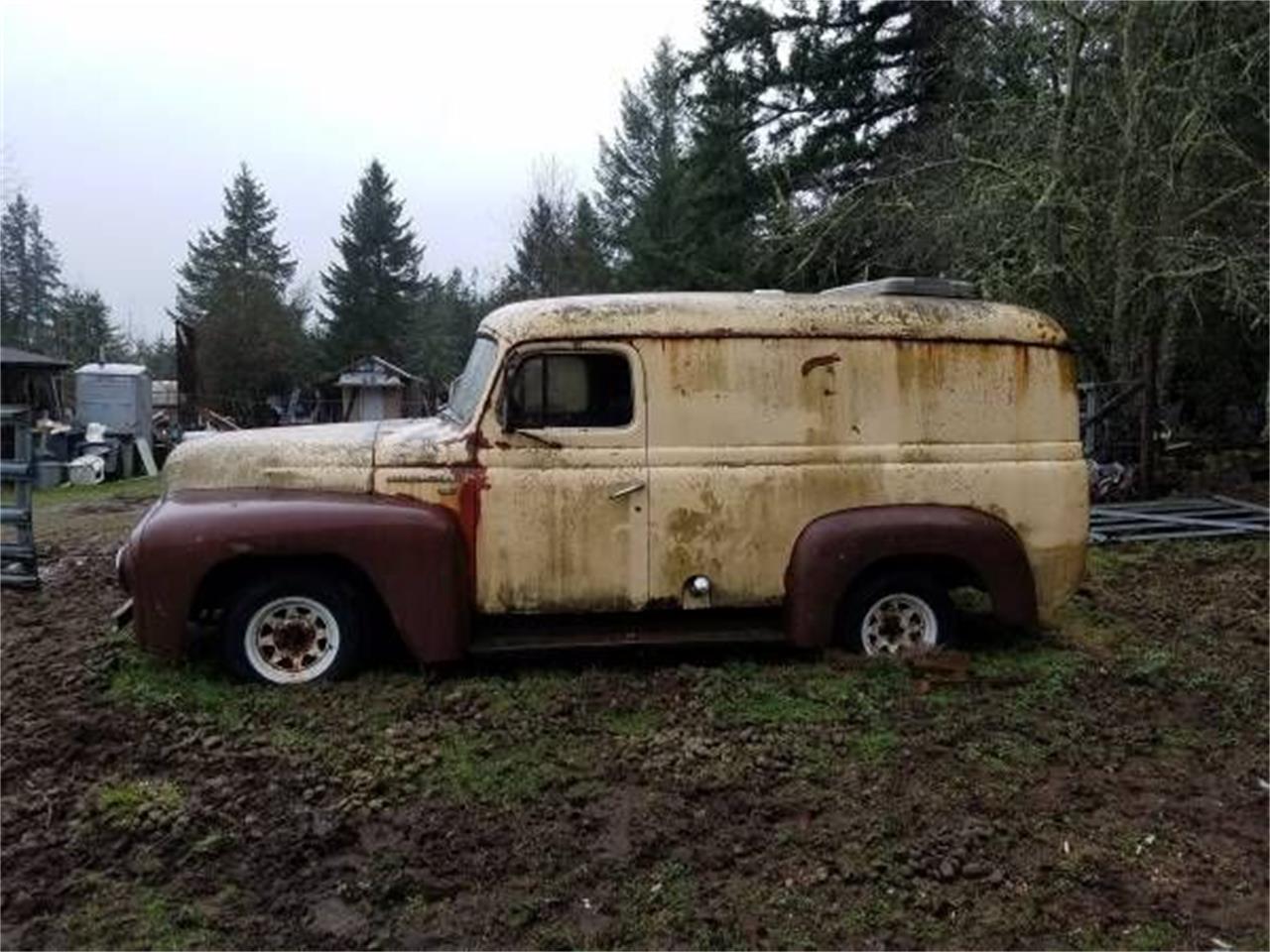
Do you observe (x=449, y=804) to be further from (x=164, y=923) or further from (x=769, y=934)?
(x=769, y=934)

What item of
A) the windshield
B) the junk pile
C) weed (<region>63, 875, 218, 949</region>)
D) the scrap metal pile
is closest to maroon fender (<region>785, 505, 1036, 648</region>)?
the windshield

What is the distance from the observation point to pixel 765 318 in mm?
6027

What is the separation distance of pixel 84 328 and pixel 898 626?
58.2 m

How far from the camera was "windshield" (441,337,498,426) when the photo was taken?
601 cm

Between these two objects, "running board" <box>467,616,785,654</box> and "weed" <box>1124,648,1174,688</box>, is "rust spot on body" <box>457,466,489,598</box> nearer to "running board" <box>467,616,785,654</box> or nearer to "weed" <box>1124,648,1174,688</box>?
"running board" <box>467,616,785,654</box>

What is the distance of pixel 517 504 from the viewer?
579 cm

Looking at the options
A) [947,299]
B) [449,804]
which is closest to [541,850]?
[449,804]

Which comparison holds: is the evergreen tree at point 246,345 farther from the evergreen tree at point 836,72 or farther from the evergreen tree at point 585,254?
the evergreen tree at point 836,72

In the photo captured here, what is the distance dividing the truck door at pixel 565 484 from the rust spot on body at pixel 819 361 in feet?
3.03

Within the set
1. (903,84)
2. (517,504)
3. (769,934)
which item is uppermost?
(903,84)

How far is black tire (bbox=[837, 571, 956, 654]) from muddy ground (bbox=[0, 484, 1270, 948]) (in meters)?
0.22

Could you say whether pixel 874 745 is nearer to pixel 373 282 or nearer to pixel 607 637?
pixel 607 637

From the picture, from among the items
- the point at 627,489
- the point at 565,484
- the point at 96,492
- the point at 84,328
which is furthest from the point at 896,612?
the point at 84,328

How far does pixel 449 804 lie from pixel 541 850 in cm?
52
